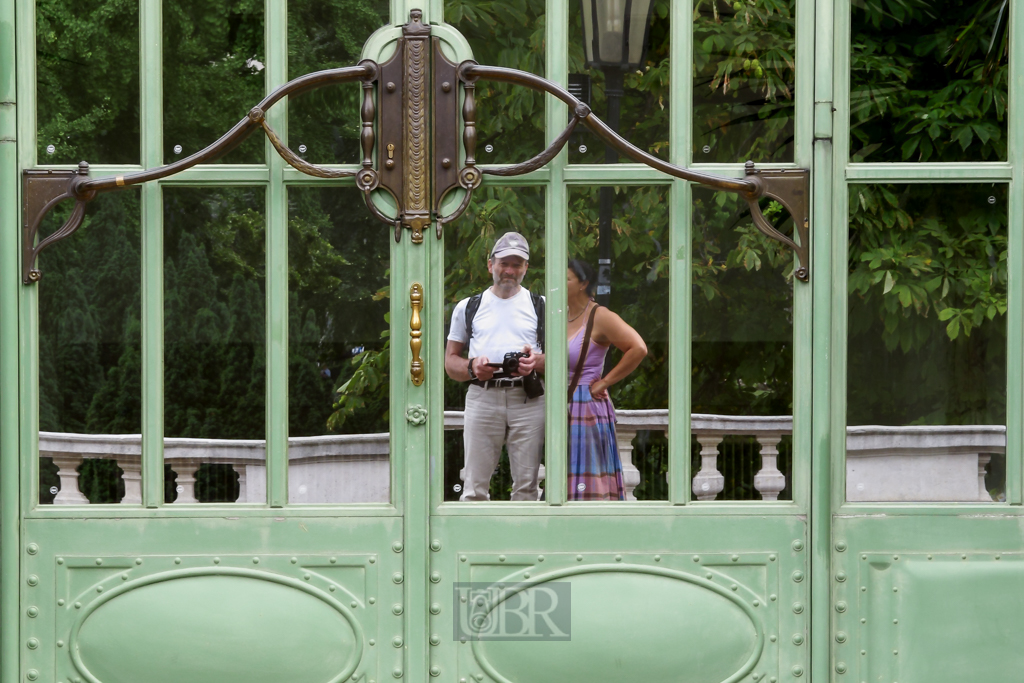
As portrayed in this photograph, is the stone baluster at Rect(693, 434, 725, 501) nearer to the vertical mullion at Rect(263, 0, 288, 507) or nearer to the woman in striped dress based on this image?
the woman in striped dress

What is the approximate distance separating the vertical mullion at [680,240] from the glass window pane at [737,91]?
1.4 inches

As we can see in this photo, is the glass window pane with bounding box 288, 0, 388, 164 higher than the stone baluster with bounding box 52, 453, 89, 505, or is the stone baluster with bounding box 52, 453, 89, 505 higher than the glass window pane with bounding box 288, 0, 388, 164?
the glass window pane with bounding box 288, 0, 388, 164

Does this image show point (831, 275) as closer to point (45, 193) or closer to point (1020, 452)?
point (1020, 452)

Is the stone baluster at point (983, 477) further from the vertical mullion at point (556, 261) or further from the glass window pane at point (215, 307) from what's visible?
the glass window pane at point (215, 307)

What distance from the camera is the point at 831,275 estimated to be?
4.11 metres

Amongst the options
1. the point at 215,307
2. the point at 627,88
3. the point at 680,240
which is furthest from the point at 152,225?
the point at 680,240

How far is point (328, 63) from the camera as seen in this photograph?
409 cm

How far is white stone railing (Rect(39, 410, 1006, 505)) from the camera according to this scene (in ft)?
13.5

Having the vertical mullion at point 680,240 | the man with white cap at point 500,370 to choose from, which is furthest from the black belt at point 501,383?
the vertical mullion at point 680,240

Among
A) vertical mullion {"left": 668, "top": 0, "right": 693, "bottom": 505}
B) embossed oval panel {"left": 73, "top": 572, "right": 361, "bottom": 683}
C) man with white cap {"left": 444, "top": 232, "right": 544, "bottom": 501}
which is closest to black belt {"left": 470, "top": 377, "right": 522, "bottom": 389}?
man with white cap {"left": 444, "top": 232, "right": 544, "bottom": 501}

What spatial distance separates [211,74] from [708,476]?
2.18 meters

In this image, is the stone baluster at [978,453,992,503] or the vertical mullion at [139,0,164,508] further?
the stone baluster at [978,453,992,503]

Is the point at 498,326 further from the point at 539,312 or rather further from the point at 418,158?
the point at 418,158

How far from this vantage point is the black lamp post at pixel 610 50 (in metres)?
4.10
